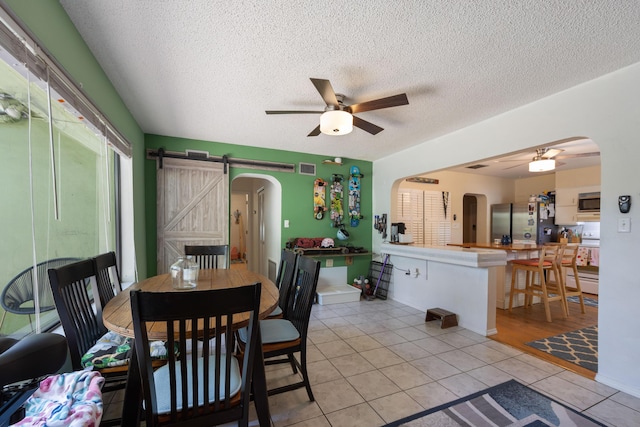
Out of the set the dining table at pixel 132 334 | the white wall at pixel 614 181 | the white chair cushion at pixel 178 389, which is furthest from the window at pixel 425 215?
the white chair cushion at pixel 178 389

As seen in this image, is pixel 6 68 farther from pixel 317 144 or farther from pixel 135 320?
pixel 317 144

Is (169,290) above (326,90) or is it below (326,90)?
below

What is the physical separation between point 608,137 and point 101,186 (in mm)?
4275

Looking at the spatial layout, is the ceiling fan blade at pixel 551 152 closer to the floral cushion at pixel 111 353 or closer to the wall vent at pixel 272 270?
the wall vent at pixel 272 270

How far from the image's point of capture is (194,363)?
1.12m

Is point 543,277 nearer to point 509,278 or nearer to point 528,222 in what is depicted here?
point 509,278

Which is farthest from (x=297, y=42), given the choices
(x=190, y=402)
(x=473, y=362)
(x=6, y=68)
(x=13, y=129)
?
(x=473, y=362)

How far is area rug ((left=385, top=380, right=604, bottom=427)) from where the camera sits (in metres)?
1.71

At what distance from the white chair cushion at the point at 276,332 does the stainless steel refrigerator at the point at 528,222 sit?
5.37 metres

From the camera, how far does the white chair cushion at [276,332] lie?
182 centimetres

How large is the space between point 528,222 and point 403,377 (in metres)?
5.16

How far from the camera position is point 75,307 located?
153 centimetres

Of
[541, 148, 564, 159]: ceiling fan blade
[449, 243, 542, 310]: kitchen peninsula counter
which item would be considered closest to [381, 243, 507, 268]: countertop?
[449, 243, 542, 310]: kitchen peninsula counter

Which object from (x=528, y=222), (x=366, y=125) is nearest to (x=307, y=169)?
(x=366, y=125)
